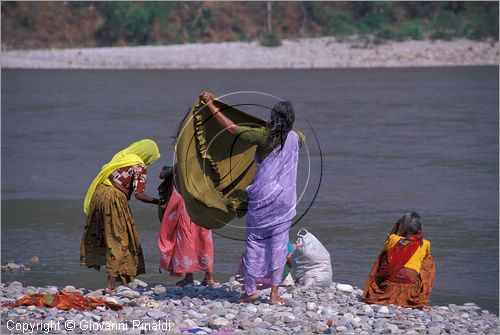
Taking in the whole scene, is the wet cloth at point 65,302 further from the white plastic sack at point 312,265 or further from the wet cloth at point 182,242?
the white plastic sack at point 312,265

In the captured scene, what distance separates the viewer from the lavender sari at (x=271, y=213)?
756cm

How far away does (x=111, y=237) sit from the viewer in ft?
26.1

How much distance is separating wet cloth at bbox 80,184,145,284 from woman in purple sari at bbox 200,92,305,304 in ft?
2.95

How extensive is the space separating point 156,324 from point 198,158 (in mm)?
1459

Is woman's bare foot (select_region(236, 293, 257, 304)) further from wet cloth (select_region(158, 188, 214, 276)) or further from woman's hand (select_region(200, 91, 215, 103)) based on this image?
woman's hand (select_region(200, 91, 215, 103))

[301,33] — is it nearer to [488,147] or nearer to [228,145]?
[488,147]

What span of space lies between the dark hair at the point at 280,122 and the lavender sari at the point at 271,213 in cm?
6

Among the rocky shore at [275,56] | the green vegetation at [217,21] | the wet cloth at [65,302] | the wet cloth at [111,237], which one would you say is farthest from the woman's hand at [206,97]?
the green vegetation at [217,21]

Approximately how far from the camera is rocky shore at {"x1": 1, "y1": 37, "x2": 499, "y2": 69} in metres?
41.2

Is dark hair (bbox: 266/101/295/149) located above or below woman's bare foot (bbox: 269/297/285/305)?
above

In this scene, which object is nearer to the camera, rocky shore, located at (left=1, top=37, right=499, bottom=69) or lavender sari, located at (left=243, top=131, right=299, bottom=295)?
lavender sari, located at (left=243, top=131, right=299, bottom=295)

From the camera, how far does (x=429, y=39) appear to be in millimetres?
43438

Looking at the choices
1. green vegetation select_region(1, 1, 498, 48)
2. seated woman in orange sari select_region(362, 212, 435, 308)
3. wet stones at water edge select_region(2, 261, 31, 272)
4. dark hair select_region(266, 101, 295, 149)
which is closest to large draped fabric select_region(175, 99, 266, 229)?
dark hair select_region(266, 101, 295, 149)

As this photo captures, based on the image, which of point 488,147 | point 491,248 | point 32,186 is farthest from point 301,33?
point 491,248
